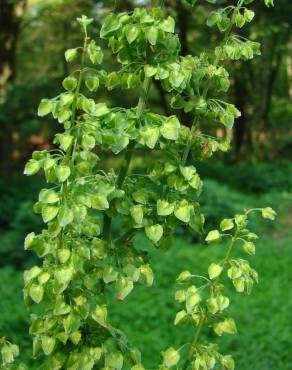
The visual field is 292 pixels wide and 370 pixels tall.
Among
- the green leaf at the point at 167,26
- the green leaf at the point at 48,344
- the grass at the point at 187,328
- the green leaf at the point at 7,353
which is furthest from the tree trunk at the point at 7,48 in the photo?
the green leaf at the point at 167,26

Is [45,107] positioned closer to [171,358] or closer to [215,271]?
[215,271]

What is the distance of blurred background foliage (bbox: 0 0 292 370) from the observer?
4398mm

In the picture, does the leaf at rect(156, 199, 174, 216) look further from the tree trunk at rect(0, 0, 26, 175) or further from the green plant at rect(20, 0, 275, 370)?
the tree trunk at rect(0, 0, 26, 175)

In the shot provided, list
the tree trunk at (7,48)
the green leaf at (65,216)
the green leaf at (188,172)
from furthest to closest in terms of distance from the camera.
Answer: the tree trunk at (7,48) → the green leaf at (188,172) → the green leaf at (65,216)

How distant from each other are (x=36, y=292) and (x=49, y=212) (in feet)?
0.66

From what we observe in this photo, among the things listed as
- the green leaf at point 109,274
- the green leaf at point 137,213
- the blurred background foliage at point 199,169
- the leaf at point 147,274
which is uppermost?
the green leaf at point 137,213

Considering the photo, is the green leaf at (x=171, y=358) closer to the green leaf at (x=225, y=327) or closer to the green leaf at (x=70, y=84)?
the green leaf at (x=225, y=327)

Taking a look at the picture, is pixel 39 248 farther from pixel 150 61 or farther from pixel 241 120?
pixel 241 120

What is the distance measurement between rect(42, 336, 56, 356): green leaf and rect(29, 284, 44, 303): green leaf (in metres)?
0.13

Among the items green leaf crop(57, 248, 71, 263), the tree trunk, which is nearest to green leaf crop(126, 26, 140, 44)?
green leaf crop(57, 248, 71, 263)

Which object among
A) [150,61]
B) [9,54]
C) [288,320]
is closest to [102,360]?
[150,61]

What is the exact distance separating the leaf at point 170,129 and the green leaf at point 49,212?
0.30m

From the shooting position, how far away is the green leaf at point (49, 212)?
139cm

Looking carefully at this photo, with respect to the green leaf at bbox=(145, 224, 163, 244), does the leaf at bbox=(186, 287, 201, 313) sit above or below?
below
